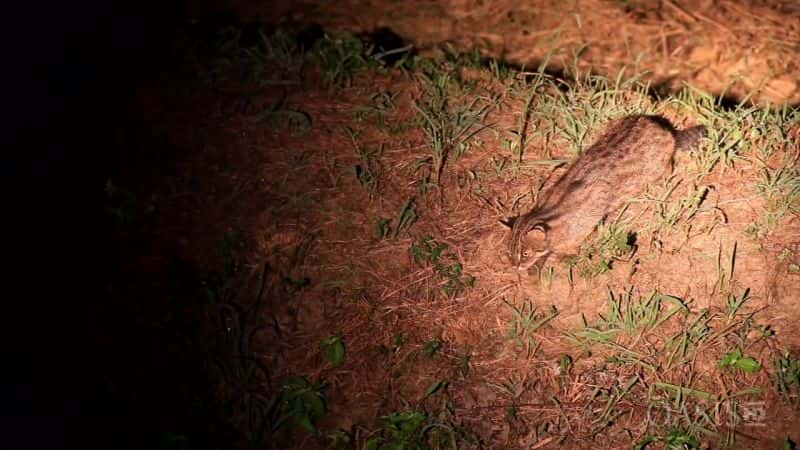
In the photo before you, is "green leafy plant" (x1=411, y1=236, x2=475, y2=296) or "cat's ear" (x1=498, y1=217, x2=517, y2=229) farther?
"cat's ear" (x1=498, y1=217, x2=517, y2=229)

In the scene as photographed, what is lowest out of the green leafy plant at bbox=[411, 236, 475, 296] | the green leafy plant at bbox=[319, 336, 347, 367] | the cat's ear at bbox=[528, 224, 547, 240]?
the green leafy plant at bbox=[319, 336, 347, 367]

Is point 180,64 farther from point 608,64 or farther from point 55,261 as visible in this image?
point 608,64

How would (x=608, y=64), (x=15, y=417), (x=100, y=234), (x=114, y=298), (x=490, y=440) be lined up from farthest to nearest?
(x=608, y=64) → (x=100, y=234) → (x=114, y=298) → (x=490, y=440) → (x=15, y=417)

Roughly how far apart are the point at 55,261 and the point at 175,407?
133 centimetres

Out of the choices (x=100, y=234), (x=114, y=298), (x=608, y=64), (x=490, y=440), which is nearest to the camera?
(x=490, y=440)

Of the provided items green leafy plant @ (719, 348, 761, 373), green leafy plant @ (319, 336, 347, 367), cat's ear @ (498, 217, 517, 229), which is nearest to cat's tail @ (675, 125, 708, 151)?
cat's ear @ (498, 217, 517, 229)

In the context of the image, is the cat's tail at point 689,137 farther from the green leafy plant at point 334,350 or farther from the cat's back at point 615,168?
the green leafy plant at point 334,350

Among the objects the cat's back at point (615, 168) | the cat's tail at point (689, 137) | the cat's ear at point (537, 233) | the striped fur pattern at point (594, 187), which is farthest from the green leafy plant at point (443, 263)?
the cat's tail at point (689, 137)

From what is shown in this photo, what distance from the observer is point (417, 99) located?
16.5 feet

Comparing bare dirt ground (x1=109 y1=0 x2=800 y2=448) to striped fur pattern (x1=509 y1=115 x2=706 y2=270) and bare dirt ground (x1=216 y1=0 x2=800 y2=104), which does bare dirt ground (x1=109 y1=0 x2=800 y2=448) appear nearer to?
striped fur pattern (x1=509 y1=115 x2=706 y2=270)

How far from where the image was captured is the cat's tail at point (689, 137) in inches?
181

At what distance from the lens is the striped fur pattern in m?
4.07

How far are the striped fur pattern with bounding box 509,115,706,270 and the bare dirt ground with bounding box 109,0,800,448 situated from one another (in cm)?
14

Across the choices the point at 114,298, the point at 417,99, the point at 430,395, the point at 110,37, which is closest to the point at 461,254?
the point at 430,395
